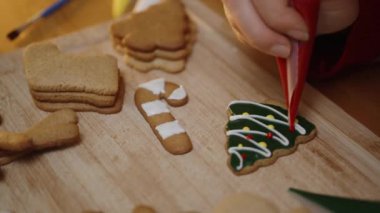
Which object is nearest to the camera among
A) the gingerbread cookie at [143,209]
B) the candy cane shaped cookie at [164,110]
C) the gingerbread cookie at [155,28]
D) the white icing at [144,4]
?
the gingerbread cookie at [143,209]

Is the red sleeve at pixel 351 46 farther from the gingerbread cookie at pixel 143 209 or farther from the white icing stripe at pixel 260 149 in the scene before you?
the gingerbread cookie at pixel 143 209

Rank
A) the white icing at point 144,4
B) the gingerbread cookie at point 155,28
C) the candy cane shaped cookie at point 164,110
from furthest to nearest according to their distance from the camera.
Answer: the white icing at point 144,4, the gingerbread cookie at point 155,28, the candy cane shaped cookie at point 164,110

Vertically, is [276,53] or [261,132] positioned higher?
[276,53]

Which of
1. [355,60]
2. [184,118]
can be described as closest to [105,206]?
[184,118]

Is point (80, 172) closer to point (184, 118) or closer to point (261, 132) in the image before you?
point (184, 118)

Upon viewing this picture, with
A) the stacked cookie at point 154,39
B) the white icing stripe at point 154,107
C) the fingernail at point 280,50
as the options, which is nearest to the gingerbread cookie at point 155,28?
the stacked cookie at point 154,39

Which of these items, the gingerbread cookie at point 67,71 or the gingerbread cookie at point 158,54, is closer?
the gingerbread cookie at point 67,71

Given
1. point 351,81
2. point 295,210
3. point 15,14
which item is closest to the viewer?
point 295,210

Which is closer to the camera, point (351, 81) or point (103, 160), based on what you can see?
point (103, 160)
